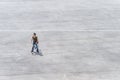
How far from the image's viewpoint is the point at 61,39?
2219 centimetres

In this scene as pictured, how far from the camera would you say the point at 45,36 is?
74.6 feet

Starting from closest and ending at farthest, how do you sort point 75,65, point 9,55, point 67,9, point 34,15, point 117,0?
point 75,65 < point 9,55 < point 34,15 < point 67,9 < point 117,0

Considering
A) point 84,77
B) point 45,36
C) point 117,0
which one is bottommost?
point 84,77

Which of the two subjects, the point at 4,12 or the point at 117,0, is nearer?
the point at 4,12

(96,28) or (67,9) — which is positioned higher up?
(67,9)

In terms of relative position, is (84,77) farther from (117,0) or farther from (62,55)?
(117,0)

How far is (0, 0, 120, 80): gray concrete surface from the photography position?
56.5 ft

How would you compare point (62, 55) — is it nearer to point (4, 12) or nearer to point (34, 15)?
point (34, 15)

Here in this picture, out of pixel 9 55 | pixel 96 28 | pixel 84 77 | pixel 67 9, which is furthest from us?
pixel 67 9

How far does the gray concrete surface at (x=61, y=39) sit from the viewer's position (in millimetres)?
17234

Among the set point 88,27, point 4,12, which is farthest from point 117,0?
point 4,12

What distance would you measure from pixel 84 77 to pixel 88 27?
29.2 ft

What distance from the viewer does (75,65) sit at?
18.0 metres

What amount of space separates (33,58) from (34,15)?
9.60m
